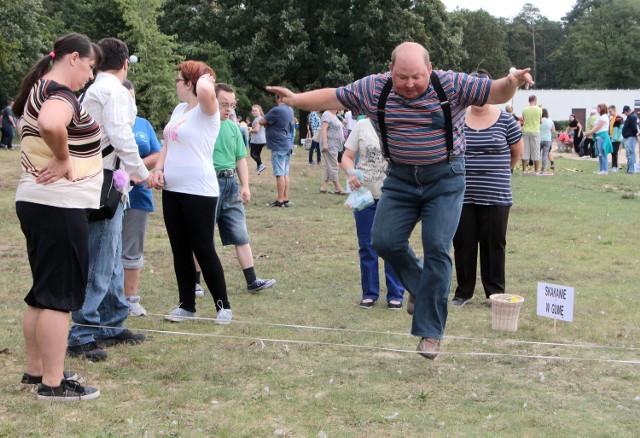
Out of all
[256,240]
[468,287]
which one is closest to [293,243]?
[256,240]

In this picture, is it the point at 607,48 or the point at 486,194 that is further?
the point at 607,48

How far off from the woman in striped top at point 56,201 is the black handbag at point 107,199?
23.2 inches

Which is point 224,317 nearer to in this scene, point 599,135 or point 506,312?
point 506,312

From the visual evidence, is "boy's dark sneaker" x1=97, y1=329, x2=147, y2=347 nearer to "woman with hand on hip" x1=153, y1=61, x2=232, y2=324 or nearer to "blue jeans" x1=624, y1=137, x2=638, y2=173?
"woman with hand on hip" x1=153, y1=61, x2=232, y2=324

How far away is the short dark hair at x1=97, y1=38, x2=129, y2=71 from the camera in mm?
5371

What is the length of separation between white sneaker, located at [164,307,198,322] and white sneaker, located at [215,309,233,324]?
220 mm

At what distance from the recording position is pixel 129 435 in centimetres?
402

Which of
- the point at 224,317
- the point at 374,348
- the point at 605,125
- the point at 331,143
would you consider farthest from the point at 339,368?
the point at 605,125

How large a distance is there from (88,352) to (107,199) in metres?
1.03

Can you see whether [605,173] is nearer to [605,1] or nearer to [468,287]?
[468,287]

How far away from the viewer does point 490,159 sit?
7.09 metres

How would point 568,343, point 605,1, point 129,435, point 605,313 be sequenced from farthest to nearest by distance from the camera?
point 605,1 → point 605,313 → point 568,343 → point 129,435

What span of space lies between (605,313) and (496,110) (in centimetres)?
197

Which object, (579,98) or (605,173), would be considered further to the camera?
(579,98)
